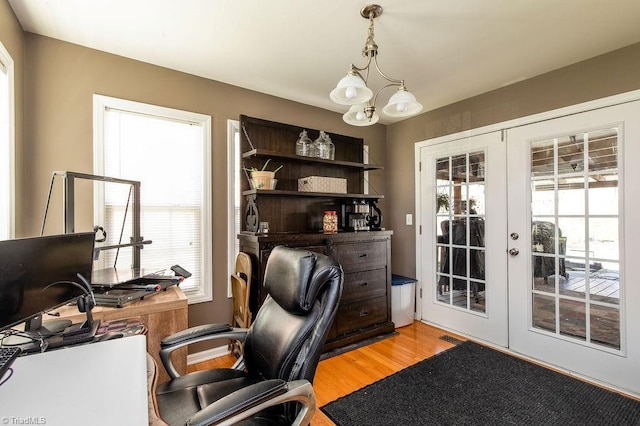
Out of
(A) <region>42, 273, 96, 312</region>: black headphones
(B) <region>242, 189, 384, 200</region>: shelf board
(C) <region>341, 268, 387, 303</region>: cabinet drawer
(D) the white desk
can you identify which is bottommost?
(C) <region>341, 268, 387, 303</region>: cabinet drawer

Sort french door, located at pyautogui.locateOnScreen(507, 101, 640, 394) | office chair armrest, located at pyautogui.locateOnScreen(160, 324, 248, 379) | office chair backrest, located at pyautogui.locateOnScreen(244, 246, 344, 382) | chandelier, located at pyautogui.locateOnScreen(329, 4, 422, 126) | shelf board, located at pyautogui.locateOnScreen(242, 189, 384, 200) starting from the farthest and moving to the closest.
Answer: shelf board, located at pyautogui.locateOnScreen(242, 189, 384, 200) < french door, located at pyautogui.locateOnScreen(507, 101, 640, 394) < chandelier, located at pyautogui.locateOnScreen(329, 4, 422, 126) < office chair armrest, located at pyautogui.locateOnScreen(160, 324, 248, 379) < office chair backrest, located at pyautogui.locateOnScreen(244, 246, 344, 382)

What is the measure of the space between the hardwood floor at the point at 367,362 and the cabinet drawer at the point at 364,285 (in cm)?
47

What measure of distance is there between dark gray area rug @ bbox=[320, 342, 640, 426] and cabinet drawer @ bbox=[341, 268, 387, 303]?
0.75 metres

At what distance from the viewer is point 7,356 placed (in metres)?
0.97

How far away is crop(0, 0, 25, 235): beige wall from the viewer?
1.73 metres

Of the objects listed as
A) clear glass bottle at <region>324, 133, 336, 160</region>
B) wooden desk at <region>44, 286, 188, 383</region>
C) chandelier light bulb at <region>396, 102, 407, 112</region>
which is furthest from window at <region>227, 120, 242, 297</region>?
chandelier light bulb at <region>396, 102, 407, 112</region>

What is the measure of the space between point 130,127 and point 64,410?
216 cm

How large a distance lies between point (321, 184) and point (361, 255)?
805 mm

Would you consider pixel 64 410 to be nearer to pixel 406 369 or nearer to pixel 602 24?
pixel 406 369

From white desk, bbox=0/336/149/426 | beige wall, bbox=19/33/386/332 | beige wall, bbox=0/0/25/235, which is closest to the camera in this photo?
white desk, bbox=0/336/149/426

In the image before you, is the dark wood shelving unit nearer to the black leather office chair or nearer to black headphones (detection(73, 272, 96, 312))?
the black leather office chair

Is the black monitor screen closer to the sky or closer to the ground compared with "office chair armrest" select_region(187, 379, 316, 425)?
closer to the sky

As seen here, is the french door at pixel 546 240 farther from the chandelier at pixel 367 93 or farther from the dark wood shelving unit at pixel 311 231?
the chandelier at pixel 367 93

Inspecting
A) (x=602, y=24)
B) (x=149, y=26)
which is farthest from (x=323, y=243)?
(x=602, y=24)
